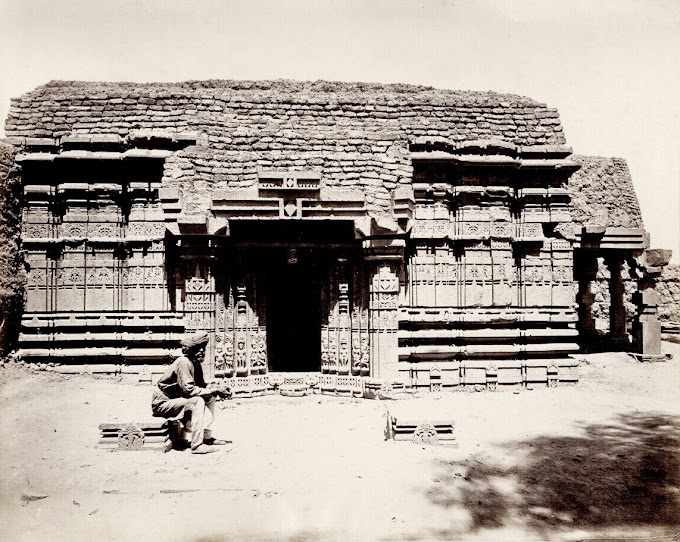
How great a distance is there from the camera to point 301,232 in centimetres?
1112

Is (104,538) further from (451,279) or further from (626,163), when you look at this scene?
(626,163)

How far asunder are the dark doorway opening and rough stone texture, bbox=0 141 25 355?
613 centimetres

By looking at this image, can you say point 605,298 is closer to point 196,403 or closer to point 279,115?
point 279,115

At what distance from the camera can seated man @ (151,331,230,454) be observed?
7.34 m

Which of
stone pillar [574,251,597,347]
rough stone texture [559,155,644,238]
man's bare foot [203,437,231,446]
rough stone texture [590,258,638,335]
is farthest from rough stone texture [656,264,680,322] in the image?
man's bare foot [203,437,231,446]

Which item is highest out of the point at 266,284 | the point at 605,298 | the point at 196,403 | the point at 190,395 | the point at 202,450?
the point at 266,284

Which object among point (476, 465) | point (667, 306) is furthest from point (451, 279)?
point (667, 306)

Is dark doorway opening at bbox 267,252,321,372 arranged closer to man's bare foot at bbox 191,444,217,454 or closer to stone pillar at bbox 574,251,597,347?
man's bare foot at bbox 191,444,217,454

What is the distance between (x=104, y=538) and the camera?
504cm

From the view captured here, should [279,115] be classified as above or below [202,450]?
above

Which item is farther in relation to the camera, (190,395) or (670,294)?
(670,294)

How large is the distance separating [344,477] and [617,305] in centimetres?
1530

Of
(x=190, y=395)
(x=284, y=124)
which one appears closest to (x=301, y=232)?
(x=284, y=124)

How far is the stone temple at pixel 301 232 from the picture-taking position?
35.7 ft
